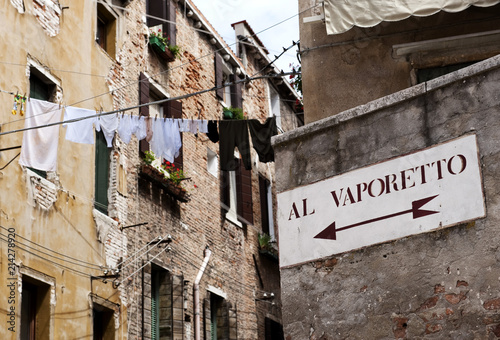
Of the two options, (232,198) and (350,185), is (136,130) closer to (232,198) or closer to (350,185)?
(350,185)

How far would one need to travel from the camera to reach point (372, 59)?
1052 centimetres

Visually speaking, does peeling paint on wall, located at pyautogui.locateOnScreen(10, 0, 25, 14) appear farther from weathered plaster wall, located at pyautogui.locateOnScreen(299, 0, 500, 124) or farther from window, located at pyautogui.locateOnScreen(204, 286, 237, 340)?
window, located at pyautogui.locateOnScreen(204, 286, 237, 340)

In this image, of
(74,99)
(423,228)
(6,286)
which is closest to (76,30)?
(74,99)

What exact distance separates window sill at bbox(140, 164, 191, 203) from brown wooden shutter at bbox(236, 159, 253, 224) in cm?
295

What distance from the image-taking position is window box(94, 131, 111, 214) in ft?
51.0

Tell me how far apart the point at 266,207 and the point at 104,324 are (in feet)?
27.4

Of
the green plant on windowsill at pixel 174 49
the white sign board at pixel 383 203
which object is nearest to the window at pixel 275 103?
the green plant on windowsill at pixel 174 49

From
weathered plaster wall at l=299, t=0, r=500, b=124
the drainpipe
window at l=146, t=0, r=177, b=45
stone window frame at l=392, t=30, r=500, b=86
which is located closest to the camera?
stone window frame at l=392, t=30, r=500, b=86

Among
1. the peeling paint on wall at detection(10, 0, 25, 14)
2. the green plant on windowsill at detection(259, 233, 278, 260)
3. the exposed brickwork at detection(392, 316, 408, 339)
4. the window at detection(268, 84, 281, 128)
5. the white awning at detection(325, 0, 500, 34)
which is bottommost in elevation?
the exposed brickwork at detection(392, 316, 408, 339)

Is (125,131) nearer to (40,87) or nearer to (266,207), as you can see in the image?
(40,87)

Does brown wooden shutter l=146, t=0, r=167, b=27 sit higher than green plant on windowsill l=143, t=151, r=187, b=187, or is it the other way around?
brown wooden shutter l=146, t=0, r=167, b=27

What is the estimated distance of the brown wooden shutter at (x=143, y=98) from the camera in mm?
17109

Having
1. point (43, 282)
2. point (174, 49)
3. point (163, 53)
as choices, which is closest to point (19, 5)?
point (43, 282)

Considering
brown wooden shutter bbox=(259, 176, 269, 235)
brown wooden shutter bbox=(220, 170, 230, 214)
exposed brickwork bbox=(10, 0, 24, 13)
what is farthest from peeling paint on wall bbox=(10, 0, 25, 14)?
brown wooden shutter bbox=(259, 176, 269, 235)
